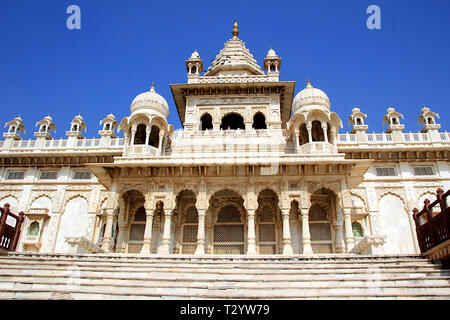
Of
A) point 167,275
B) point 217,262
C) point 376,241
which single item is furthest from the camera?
point 376,241

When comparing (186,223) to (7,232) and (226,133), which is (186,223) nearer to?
(226,133)

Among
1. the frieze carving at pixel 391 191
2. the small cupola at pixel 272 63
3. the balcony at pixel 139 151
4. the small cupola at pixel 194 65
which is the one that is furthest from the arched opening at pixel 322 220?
the small cupola at pixel 194 65

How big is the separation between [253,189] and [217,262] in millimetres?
5728

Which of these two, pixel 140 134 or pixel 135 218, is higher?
pixel 140 134

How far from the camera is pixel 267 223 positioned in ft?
58.7

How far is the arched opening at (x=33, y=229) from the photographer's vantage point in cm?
2197

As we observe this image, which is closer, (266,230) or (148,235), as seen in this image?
(148,235)

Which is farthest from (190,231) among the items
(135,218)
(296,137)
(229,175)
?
(296,137)

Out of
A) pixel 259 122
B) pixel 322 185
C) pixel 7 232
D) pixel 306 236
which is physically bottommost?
pixel 7 232

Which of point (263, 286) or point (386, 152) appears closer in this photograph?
point (263, 286)

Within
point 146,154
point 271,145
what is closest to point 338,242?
point 271,145

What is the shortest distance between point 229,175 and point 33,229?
538 inches

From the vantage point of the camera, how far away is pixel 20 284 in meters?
8.78
